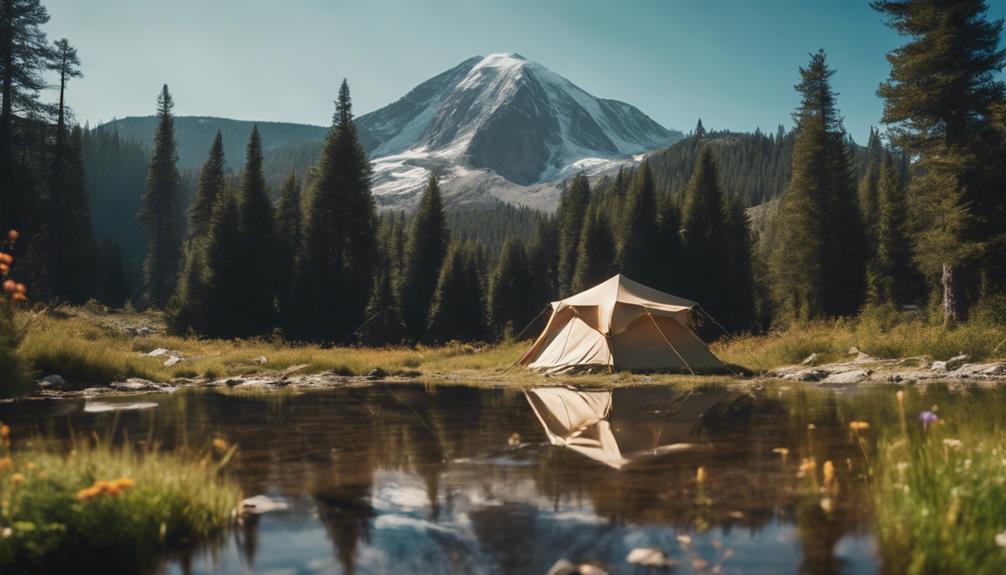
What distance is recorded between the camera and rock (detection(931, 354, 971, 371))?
17.4m

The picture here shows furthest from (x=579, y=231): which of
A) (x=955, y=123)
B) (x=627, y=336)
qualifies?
(x=627, y=336)

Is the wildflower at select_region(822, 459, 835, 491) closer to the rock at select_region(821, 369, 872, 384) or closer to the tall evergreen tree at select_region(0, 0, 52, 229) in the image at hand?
the rock at select_region(821, 369, 872, 384)

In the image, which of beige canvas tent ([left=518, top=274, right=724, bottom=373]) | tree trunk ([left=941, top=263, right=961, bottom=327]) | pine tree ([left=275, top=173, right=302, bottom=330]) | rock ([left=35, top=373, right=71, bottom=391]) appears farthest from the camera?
pine tree ([left=275, top=173, right=302, bottom=330])

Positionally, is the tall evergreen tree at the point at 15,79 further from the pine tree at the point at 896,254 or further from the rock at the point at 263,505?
the pine tree at the point at 896,254

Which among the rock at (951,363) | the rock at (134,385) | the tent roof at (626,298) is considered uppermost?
the tent roof at (626,298)

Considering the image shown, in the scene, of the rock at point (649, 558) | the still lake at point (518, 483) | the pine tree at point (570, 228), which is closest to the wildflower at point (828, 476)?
the still lake at point (518, 483)

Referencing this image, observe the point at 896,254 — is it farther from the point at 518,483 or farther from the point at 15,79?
the point at 15,79

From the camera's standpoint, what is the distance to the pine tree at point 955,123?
22.4 meters

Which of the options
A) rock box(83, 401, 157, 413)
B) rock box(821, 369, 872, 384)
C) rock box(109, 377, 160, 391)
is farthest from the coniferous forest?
rock box(83, 401, 157, 413)

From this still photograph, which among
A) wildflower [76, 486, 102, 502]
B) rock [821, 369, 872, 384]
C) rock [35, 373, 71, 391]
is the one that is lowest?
rock [35, 373, 71, 391]

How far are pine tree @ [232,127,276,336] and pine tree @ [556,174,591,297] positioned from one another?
100ft

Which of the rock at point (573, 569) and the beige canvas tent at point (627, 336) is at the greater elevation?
the beige canvas tent at point (627, 336)

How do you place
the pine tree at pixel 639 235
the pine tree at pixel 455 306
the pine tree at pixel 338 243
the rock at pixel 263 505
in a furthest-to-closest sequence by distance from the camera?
the pine tree at pixel 639 235 < the pine tree at pixel 455 306 < the pine tree at pixel 338 243 < the rock at pixel 263 505

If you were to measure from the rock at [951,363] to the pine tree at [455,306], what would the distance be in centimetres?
3574
